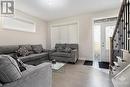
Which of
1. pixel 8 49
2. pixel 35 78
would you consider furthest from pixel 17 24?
pixel 35 78

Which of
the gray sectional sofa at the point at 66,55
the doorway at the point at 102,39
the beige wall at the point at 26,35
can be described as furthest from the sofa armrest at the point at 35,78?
the doorway at the point at 102,39

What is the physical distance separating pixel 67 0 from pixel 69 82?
276 centimetres

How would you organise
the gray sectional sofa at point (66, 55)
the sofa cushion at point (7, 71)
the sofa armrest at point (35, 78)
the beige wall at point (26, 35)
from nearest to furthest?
the sofa cushion at point (7, 71) → the sofa armrest at point (35, 78) → the beige wall at point (26, 35) → the gray sectional sofa at point (66, 55)

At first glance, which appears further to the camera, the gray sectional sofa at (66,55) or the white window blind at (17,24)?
the gray sectional sofa at (66,55)

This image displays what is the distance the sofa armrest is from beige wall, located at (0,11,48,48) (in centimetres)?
303

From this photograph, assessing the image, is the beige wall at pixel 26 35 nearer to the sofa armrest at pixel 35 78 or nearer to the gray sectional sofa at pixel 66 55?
the gray sectional sofa at pixel 66 55

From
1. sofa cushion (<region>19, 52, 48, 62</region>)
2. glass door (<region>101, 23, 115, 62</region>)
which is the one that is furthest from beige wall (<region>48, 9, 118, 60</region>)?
sofa cushion (<region>19, 52, 48, 62</region>)

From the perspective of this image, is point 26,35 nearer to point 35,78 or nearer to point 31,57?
point 31,57

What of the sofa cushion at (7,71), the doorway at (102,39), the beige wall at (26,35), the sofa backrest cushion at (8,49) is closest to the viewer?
the sofa cushion at (7,71)

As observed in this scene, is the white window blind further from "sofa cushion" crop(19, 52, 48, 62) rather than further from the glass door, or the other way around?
the glass door

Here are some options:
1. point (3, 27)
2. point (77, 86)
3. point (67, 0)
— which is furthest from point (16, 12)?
point (77, 86)

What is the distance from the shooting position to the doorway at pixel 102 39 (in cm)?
464

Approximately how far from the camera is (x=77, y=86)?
2109mm

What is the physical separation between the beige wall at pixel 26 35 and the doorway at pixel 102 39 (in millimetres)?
3236
